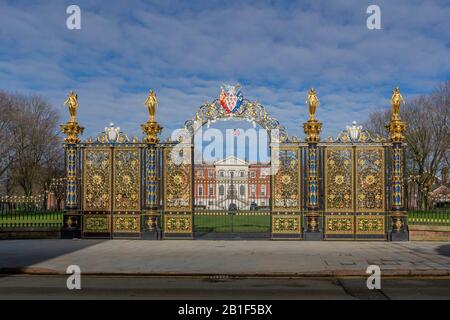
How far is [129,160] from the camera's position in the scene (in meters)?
21.6

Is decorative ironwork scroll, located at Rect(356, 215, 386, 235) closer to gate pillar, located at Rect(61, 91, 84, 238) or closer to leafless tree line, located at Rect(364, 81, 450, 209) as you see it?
gate pillar, located at Rect(61, 91, 84, 238)

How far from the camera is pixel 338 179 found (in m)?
20.8

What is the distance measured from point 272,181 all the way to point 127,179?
6195 millimetres

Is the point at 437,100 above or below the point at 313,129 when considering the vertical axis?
above

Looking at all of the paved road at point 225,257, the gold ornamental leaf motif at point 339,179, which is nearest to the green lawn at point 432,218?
the paved road at point 225,257

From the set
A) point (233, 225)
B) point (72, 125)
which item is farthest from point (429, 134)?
point (72, 125)

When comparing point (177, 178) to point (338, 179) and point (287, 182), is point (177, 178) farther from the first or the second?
point (338, 179)

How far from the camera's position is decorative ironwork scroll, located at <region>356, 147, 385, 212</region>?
20.6 metres

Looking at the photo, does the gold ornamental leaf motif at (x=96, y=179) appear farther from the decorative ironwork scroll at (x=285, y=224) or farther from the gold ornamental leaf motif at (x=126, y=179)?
the decorative ironwork scroll at (x=285, y=224)

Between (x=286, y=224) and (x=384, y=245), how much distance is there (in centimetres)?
399

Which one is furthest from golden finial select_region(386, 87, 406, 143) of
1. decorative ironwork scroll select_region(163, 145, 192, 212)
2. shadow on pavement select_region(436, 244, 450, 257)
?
decorative ironwork scroll select_region(163, 145, 192, 212)
